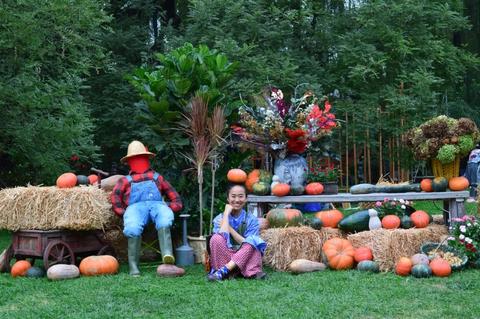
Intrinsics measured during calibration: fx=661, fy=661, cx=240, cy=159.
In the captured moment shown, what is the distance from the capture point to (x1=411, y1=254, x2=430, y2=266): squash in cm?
613

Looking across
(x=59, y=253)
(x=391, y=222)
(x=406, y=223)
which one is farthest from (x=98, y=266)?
(x=406, y=223)

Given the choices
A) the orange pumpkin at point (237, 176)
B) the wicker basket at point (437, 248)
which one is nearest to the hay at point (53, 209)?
the orange pumpkin at point (237, 176)

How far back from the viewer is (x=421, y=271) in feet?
19.5

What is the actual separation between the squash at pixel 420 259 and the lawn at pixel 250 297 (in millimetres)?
237

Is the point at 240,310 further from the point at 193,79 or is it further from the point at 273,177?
the point at 193,79

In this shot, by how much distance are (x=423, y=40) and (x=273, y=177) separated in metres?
7.86

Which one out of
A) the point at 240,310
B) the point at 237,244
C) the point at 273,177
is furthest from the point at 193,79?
the point at 240,310

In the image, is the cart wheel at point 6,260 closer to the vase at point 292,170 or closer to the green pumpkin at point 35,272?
the green pumpkin at point 35,272

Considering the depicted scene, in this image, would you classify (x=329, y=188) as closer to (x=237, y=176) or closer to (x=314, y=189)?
(x=314, y=189)

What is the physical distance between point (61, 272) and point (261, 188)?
2.41 metres

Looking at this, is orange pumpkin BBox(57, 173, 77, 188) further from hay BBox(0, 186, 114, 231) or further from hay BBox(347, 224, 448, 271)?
hay BBox(347, 224, 448, 271)

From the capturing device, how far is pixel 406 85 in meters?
14.0

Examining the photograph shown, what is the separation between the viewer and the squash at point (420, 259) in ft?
20.1

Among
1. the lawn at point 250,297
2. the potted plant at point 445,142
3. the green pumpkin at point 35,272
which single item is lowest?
the lawn at point 250,297
